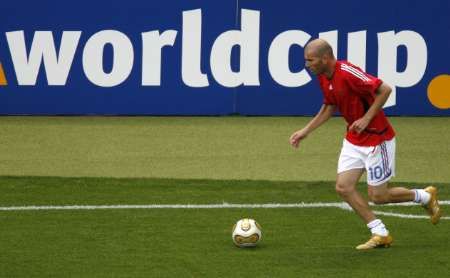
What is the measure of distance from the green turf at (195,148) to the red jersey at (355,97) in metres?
3.77

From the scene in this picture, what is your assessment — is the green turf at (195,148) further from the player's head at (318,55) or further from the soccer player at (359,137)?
the player's head at (318,55)

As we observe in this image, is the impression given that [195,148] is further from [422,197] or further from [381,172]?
[381,172]

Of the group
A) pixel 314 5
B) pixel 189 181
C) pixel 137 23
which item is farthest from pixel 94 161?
pixel 314 5

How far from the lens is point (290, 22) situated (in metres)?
17.6

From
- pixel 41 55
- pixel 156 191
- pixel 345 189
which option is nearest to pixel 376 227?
pixel 345 189

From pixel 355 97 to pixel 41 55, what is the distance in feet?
29.0

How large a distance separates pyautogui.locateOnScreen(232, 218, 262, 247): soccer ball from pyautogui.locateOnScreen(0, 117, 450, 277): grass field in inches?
3.4

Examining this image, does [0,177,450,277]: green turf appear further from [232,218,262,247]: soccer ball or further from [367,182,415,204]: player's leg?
[367,182,415,204]: player's leg

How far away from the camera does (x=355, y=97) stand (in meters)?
9.61

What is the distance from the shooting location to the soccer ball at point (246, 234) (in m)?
9.57

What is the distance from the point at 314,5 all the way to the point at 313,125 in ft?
26.2


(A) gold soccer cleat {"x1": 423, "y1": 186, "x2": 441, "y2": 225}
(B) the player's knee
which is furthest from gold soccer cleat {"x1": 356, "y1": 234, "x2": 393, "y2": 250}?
(A) gold soccer cleat {"x1": 423, "y1": 186, "x2": 441, "y2": 225}

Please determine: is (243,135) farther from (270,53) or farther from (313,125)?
(313,125)

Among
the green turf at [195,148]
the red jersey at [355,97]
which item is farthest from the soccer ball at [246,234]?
the green turf at [195,148]
